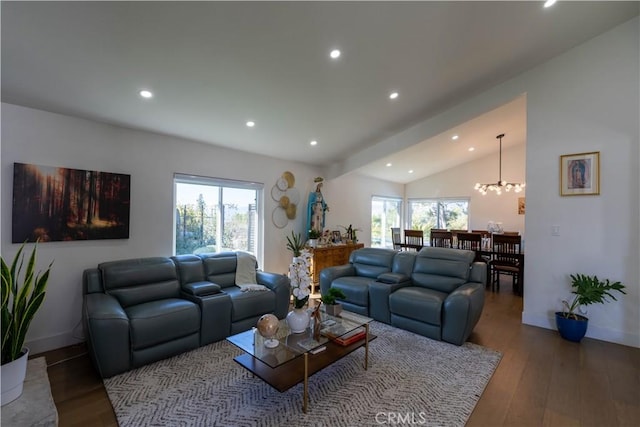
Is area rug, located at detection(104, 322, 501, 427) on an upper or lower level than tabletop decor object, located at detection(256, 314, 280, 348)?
lower

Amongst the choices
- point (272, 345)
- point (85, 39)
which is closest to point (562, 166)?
point (272, 345)

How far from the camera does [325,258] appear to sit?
213 inches

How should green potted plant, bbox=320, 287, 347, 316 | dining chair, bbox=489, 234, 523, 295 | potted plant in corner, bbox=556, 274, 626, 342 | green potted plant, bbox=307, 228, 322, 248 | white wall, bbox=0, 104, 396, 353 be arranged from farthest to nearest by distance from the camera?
green potted plant, bbox=307, 228, 322, 248 → dining chair, bbox=489, 234, 523, 295 → potted plant in corner, bbox=556, 274, 626, 342 → white wall, bbox=0, 104, 396, 353 → green potted plant, bbox=320, 287, 347, 316

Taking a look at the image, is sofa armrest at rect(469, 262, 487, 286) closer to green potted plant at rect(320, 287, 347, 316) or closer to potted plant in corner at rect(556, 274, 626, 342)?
potted plant in corner at rect(556, 274, 626, 342)

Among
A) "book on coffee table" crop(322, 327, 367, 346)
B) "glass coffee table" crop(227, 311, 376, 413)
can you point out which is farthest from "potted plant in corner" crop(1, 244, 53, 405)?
"book on coffee table" crop(322, 327, 367, 346)

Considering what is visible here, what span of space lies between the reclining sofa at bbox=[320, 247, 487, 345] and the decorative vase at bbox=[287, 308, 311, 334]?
1451 mm

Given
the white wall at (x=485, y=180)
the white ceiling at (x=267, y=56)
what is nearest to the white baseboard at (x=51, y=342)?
the white ceiling at (x=267, y=56)

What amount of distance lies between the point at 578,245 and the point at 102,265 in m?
5.55

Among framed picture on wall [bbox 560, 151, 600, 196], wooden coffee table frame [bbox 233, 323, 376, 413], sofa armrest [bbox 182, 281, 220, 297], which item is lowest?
wooden coffee table frame [bbox 233, 323, 376, 413]

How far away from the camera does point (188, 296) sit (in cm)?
317

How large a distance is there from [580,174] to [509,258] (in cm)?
240

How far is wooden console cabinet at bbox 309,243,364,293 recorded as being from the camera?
518cm

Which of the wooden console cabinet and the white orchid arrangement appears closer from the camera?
the white orchid arrangement

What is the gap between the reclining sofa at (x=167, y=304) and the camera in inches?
93.7
